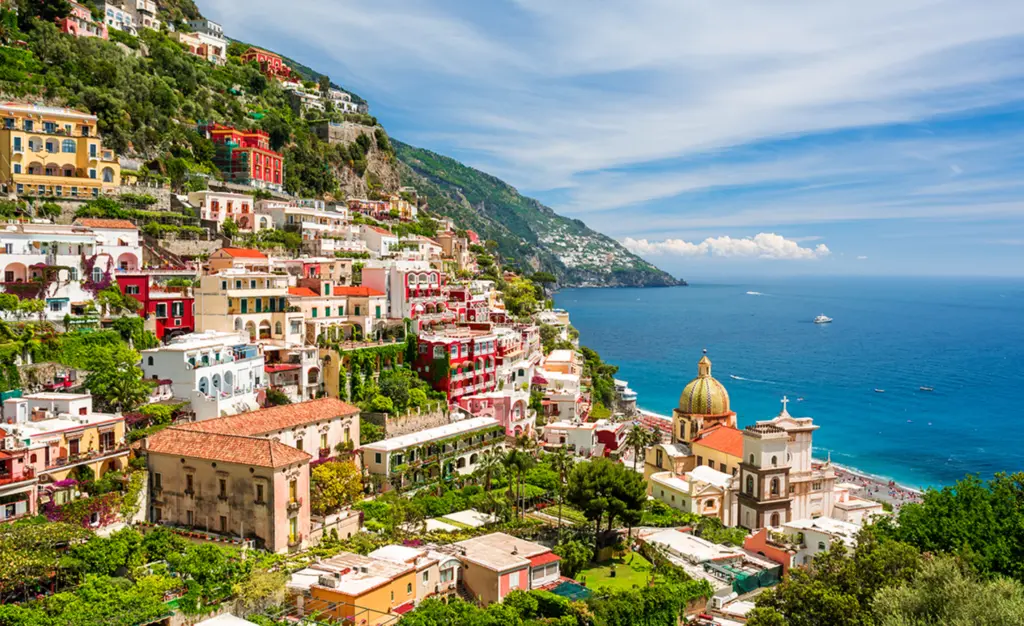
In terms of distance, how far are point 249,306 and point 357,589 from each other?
992 inches

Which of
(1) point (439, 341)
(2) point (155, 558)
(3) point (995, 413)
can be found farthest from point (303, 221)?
(3) point (995, 413)

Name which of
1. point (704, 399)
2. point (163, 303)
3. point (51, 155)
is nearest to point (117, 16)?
point (51, 155)

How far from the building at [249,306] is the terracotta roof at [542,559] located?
77.1 feet


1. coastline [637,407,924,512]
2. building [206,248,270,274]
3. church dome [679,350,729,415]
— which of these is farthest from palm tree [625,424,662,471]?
building [206,248,270,274]

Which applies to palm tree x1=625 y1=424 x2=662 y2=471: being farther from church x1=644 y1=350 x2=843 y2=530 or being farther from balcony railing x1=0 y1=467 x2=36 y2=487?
balcony railing x1=0 y1=467 x2=36 y2=487

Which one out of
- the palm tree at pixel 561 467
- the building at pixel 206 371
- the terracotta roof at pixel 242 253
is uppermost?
the terracotta roof at pixel 242 253

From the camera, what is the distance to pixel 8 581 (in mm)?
26688

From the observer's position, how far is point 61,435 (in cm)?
3384

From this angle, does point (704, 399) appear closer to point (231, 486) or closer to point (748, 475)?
point (748, 475)

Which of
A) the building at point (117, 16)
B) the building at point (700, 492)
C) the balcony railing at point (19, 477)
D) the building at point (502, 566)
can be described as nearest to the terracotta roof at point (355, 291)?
the building at point (700, 492)

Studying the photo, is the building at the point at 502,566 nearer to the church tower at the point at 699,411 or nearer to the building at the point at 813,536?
the building at the point at 813,536

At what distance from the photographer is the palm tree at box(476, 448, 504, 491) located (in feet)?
151

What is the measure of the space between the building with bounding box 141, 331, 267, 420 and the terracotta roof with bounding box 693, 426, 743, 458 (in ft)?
101

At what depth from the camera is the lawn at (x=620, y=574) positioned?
1492 inches
